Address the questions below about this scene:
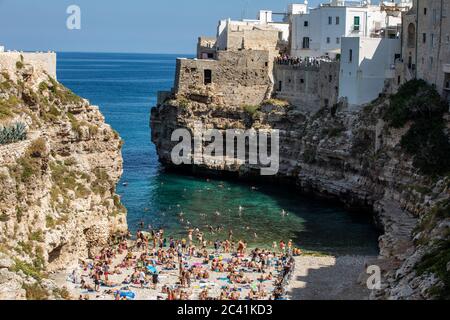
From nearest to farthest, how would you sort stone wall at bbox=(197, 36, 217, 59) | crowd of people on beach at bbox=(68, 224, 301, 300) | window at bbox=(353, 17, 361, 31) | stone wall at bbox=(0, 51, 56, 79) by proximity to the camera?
crowd of people on beach at bbox=(68, 224, 301, 300), stone wall at bbox=(0, 51, 56, 79), window at bbox=(353, 17, 361, 31), stone wall at bbox=(197, 36, 217, 59)

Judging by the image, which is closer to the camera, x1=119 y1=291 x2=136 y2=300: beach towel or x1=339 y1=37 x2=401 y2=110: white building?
x1=119 y1=291 x2=136 y2=300: beach towel

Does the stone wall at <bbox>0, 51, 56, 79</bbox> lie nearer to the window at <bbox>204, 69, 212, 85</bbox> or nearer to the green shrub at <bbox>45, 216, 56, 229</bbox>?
the green shrub at <bbox>45, 216, 56, 229</bbox>

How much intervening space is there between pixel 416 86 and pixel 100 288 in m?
24.9

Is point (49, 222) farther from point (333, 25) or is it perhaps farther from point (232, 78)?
point (333, 25)

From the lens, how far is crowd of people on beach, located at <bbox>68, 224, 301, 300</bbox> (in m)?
37.8

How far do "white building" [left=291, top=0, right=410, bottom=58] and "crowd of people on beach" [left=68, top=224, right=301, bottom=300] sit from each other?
2562 centimetres

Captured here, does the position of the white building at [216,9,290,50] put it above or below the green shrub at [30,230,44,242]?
above

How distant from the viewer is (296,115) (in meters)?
66.6

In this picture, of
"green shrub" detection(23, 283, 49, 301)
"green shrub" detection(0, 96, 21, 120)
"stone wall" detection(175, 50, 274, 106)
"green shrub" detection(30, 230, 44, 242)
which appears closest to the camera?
"green shrub" detection(23, 283, 49, 301)

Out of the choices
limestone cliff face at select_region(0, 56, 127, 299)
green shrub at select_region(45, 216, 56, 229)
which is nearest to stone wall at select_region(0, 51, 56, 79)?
limestone cliff face at select_region(0, 56, 127, 299)

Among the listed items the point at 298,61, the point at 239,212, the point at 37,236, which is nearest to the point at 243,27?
the point at 298,61

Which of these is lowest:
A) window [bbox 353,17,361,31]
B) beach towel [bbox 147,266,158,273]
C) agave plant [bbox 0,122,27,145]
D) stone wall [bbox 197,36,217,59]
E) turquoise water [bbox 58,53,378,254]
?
turquoise water [bbox 58,53,378,254]
